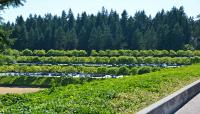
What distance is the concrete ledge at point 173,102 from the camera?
11.0m

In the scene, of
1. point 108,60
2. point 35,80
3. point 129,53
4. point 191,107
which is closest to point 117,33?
point 129,53

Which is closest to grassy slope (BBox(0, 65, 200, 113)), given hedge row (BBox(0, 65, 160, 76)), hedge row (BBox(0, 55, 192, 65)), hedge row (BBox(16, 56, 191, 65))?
hedge row (BBox(0, 65, 160, 76))

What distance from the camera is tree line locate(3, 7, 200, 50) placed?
118750mm

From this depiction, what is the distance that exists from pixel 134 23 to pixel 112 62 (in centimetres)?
3929

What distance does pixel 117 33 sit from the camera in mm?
125250

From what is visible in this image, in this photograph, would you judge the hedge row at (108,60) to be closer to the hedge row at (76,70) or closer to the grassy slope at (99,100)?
the hedge row at (76,70)

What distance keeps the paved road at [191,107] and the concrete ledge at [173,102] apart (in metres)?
0.19

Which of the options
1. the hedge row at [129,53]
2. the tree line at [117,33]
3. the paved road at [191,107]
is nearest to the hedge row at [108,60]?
the hedge row at [129,53]

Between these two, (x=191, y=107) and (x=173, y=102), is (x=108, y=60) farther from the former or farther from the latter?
(x=173, y=102)

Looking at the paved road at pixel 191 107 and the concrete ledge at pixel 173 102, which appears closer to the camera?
the concrete ledge at pixel 173 102

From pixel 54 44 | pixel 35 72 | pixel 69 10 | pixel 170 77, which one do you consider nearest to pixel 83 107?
pixel 170 77

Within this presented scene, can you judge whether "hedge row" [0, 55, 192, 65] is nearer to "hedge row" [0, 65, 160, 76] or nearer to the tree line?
"hedge row" [0, 65, 160, 76]

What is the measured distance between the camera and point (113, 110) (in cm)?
1030

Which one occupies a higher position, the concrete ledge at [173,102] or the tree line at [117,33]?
the tree line at [117,33]
